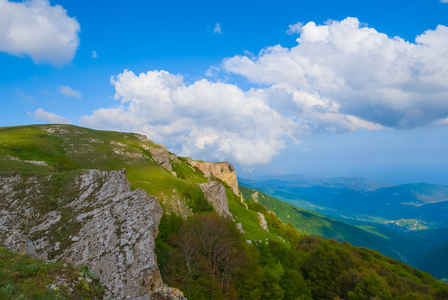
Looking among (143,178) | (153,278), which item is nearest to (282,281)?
(153,278)

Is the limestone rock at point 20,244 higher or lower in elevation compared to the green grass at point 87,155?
lower

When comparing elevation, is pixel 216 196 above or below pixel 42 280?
above

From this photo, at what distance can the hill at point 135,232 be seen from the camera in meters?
18.3

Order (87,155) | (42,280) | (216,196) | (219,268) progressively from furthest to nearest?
(216,196)
(87,155)
(219,268)
(42,280)

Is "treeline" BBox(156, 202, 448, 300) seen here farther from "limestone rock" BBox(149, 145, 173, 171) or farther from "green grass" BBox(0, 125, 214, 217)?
"limestone rock" BBox(149, 145, 173, 171)

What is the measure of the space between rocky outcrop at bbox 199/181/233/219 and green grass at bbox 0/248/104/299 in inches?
1676

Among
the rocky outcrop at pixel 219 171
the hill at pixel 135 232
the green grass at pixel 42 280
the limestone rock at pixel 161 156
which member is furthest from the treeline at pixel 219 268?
the rocky outcrop at pixel 219 171

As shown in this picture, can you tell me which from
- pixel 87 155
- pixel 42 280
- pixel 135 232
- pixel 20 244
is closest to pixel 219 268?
pixel 135 232

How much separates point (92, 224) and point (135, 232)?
15.1ft

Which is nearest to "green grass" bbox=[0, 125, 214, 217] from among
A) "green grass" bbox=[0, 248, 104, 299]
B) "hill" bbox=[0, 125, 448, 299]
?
"hill" bbox=[0, 125, 448, 299]

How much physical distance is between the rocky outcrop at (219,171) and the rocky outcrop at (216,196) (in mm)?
72526

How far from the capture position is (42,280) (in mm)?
→ 11945

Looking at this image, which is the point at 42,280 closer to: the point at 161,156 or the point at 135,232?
the point at 135,232

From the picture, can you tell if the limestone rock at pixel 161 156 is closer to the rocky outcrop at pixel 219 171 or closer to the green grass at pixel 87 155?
the green grass at pixel 87 155
